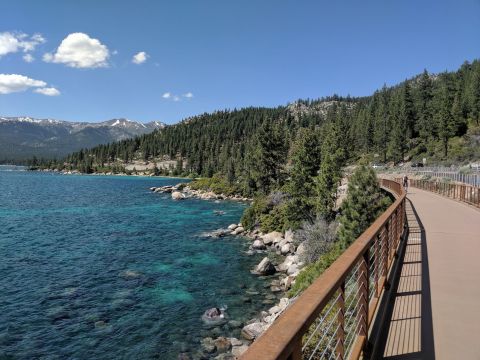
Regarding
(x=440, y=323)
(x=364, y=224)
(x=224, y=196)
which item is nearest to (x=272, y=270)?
(x=364, y=224)

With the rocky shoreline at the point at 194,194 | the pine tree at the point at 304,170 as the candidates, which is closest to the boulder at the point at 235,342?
the pine tree at the point at 304,170

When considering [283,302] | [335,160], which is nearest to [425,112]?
[335,160]

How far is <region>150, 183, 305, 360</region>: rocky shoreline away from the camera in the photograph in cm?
1623

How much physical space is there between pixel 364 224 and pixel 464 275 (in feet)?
62.9

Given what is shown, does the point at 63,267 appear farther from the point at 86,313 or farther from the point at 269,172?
the point at 269,172

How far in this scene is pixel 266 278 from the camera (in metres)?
26.3

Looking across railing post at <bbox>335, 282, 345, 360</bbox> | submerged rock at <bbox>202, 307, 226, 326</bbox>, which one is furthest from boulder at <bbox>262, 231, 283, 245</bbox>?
railing post at <bbox>335, 282, 345, 360</bbox>

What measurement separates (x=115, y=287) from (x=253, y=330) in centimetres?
1025

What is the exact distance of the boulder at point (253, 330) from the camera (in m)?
17.1

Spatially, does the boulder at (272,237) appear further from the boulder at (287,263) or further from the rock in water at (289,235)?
the boulder at (287,263)

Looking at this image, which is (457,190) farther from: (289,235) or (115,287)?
(115,287)

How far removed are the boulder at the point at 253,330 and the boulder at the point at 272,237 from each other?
19.6 meters

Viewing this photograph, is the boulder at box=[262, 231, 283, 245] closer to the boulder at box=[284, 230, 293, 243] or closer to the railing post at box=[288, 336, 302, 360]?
the boulder at box=[284, 230, 293, 243]

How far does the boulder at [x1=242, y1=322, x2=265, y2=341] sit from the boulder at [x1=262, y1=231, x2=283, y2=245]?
19601 mm
